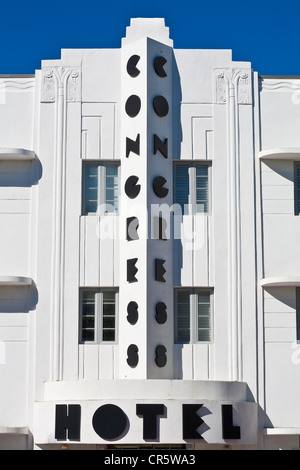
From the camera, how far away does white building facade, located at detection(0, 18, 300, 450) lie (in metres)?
32.1

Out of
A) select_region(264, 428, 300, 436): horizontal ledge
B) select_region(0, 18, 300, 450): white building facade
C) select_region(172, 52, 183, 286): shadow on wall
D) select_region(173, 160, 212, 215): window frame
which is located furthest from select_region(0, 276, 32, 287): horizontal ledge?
select_region(264, 428, 300, 436): horizontal ledge

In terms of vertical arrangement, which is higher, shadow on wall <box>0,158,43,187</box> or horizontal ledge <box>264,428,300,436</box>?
shadow on wall <box>0,158,43,187</box>

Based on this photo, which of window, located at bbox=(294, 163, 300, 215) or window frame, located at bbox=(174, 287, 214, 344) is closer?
window frame, located at bbox=(174, 287, 214, 344)

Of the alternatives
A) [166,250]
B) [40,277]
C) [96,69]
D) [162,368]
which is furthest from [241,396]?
[96,69]

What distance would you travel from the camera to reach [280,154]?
33125mm

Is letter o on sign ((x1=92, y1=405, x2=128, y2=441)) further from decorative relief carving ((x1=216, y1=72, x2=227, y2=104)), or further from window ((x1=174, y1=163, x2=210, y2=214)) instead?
decorative relief carving ((x1=216, y1=72, x2=227, y2=104))

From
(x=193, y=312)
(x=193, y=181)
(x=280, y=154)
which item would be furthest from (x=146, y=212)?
(x=280, y=154)

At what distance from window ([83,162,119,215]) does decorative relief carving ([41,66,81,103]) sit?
2.13 meters

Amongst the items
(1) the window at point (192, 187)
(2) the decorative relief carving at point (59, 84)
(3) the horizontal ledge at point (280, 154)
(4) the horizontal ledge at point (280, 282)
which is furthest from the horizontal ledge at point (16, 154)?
(4) the horizontal ledge at point (280, 282)

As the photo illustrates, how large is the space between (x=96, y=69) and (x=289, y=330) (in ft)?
31.1

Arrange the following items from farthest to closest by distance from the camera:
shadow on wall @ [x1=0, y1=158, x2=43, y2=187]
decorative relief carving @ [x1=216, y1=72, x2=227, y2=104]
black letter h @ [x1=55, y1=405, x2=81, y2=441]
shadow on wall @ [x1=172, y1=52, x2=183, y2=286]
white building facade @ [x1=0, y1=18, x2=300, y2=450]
Result: decorative relief carving @ [x1=216, y1=72, x2=227, y2=104]
shadow on wall @ [x1=0, y1=158, x2=43, y2=187]
shadow on wall @ [x1=172, y1=52, x2=183, y2=286]
white building facade @ [x1=0, y1=18, x2=300, y2=450]
black letter h @ [x1=55, y1=405, x2=81, y2=441]

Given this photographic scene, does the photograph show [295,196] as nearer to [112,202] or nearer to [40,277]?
[112,202]

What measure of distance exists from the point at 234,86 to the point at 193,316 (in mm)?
6916
